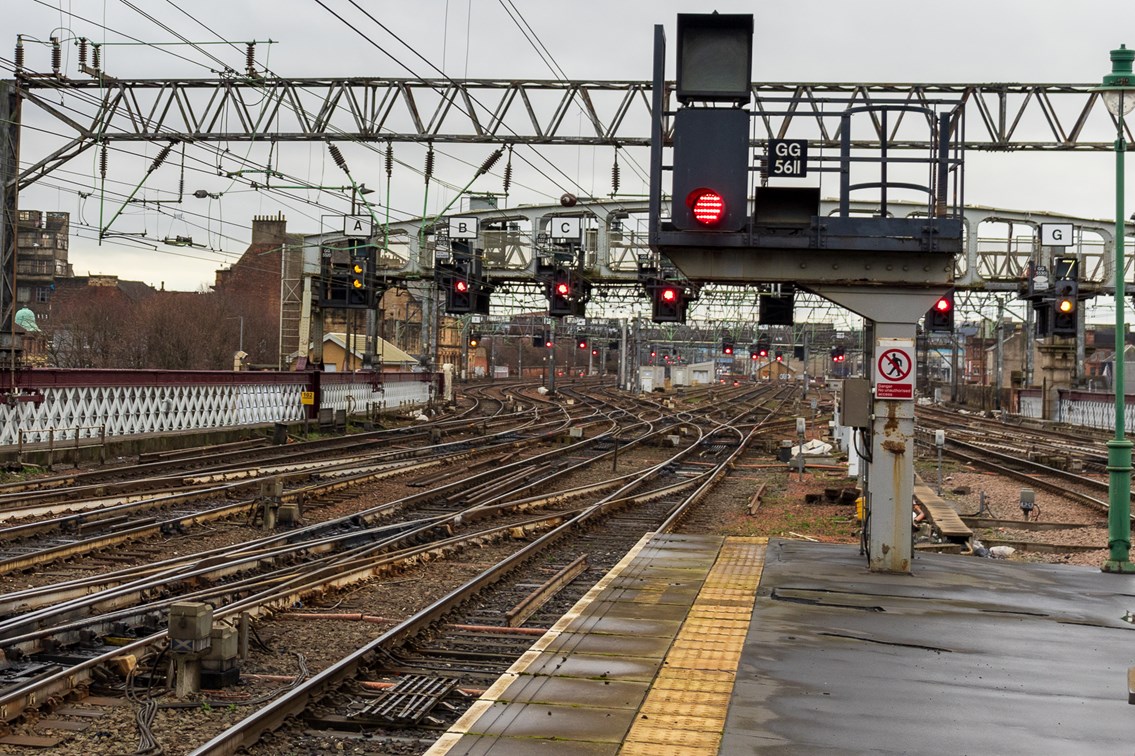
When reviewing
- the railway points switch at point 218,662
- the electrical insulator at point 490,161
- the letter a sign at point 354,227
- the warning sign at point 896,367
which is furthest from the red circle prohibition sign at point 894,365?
the letter a sign at point 354,227

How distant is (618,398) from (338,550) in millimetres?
53439

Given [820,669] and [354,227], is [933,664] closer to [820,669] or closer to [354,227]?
[820,669]

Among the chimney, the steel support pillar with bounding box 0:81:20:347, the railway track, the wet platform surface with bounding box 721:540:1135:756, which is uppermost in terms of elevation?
the chimney

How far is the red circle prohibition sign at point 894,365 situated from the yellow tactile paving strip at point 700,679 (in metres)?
2.11

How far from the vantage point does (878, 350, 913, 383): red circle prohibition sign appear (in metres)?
10.4

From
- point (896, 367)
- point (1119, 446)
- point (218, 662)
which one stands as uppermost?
point (896, 367)

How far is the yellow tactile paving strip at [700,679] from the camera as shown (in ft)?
18.9

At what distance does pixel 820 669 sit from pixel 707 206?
4546 mm

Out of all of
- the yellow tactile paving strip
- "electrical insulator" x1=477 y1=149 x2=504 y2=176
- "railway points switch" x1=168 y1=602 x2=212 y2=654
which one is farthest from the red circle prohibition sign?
"electrical insulator" x1=477 y1=149 x2=504 y2=176

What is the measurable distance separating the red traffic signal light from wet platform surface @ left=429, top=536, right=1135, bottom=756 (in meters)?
3.11

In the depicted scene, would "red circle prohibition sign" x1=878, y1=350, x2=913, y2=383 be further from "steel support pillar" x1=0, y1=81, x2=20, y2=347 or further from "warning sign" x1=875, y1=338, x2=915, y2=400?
"steel support pillar" x1=0, y1=81, x2=20, y2=347

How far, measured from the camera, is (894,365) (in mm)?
10430

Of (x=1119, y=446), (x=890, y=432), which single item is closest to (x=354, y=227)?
(x=890, y=432)

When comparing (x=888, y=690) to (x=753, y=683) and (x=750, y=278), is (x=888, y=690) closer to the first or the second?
(x=753, y=683)
